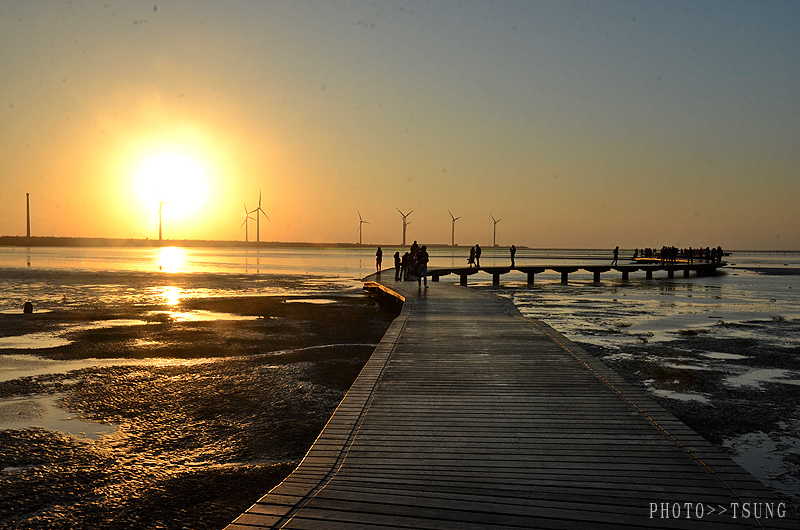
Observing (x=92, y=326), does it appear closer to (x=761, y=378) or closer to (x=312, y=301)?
(x=312, y=301)

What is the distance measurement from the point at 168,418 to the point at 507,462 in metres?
5.73

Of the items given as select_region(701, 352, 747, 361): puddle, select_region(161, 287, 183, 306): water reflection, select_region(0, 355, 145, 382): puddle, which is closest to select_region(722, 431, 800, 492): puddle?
select_region(701, 352, 747, 361): puddle

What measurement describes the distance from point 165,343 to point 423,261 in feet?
42.4

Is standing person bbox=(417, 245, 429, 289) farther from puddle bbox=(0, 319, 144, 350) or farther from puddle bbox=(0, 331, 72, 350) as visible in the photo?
puddle bbox=(0, 331, 72, 350)

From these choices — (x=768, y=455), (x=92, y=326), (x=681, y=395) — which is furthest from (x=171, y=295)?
(x=768, y=455)

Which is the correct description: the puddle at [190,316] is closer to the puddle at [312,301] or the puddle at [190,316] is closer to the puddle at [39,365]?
the puddle at [312,301]

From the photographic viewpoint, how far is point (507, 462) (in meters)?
5.63

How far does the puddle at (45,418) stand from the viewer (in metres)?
8.46

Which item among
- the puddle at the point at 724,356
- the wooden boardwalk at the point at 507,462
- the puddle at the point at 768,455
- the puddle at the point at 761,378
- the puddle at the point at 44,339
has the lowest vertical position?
the puddle at the point at 724,356

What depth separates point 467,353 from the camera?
11.3 m

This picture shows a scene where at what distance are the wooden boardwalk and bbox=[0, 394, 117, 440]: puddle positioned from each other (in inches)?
147

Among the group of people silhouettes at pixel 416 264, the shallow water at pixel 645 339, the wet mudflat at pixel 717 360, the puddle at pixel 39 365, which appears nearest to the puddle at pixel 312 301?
the shallow water at pixel 645 339

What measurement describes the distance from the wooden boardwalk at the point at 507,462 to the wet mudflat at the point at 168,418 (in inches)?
50.2

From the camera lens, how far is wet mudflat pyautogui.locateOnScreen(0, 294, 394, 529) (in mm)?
6168
